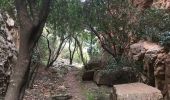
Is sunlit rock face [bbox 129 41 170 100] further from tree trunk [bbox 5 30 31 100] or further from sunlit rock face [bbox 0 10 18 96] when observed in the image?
tree trunk [bbox 5 30 31 100]

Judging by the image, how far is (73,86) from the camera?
16.9m

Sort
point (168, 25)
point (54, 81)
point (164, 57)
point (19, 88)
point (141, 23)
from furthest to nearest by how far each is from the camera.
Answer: point (54, 81) → point (141, 23) → point (168, 25) → point (164, 57) → point (19, 88)

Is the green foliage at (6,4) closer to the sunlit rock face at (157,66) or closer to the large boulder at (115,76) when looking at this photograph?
the large boulder at (115,76)

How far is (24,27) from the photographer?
6.46 metres

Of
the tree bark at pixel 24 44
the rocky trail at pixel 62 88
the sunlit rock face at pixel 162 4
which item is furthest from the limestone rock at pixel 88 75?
the tree bark at pixel 24 44

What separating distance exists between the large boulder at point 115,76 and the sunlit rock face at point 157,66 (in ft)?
5.15

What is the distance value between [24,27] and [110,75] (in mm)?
9523

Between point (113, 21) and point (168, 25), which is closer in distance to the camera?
point (168, 25)

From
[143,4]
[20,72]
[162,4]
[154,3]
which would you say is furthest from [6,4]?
[143,4]

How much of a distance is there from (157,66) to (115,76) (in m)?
4.69

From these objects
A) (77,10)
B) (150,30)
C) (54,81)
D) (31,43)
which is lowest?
(54,81)

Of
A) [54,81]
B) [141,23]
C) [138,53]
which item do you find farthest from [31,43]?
[54,81]

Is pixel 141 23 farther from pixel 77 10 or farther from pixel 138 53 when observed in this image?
pixel 77 10

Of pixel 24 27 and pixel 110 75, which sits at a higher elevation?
pixel 24 27
